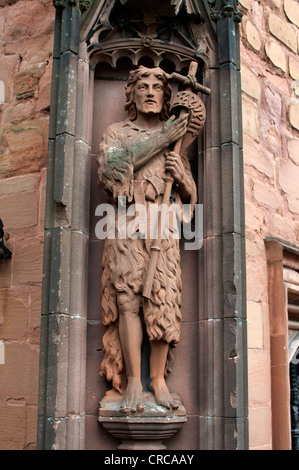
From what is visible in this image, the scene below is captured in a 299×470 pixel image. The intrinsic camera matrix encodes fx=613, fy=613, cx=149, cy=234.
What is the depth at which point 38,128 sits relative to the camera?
12.3 ft

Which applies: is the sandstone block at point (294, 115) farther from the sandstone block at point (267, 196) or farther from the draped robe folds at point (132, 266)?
the draped robe folds at point (132, 266)

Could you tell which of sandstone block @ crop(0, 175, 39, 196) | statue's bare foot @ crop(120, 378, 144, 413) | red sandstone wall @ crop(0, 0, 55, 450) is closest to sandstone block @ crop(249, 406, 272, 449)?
statue's bare foot @ crop(120, 378, 144, 413)

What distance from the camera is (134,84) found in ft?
10.9

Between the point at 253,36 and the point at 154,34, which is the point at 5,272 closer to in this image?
the point at 154,34

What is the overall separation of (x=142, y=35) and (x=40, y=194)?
1086 millimetres

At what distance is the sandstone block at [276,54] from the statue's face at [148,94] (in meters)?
1.49

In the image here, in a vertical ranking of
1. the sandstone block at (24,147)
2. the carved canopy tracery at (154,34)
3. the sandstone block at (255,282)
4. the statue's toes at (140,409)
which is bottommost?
the statue's toes at (140,409)

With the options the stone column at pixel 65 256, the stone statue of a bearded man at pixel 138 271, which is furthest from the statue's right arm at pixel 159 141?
the stone column at pixel 65 256

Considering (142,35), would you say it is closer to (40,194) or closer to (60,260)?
(40,194)

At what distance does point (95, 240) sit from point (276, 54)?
224 centimetres

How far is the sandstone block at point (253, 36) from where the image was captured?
168 inches

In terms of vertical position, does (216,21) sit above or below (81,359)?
above

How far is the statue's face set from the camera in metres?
3.27

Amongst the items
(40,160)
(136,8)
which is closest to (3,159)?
(40,160)
